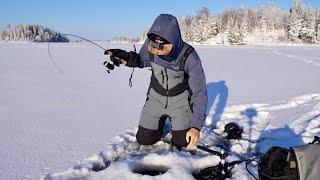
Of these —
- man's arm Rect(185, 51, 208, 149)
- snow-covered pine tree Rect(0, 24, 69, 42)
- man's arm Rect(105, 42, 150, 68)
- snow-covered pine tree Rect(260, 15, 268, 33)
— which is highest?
man's arm Rect(105, 42, 150, 68)

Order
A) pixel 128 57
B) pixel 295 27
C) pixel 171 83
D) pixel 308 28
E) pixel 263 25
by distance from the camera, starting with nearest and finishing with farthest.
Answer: pixel 171 83
pixel 128 57
pixel 295 27
pixel 308 28
pixel 263 25

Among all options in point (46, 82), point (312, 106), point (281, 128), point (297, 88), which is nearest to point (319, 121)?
point (281, 128)

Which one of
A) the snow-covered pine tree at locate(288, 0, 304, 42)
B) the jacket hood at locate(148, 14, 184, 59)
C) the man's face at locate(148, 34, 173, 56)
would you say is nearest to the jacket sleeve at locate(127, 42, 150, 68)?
the man's face at locate(148, 34, 173, 56)

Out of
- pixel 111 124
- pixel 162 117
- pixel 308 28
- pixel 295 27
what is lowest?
pixel 308 28

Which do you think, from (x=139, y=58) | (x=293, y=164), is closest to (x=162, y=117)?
(x=139, y=58)

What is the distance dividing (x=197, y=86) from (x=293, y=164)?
5.04 ft

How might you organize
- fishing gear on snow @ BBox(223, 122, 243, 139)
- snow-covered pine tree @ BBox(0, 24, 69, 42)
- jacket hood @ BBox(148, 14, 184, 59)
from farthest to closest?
snow-covered pine tree @ BBox(0, 24, 69, 42) → fishing gear on snow @ BBox(223, 122, 243, 139) → jacket hood @ BBox(148, 14, 184, 59)

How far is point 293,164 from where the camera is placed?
2.96 meters

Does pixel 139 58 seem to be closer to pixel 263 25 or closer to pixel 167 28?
pixel 167 28

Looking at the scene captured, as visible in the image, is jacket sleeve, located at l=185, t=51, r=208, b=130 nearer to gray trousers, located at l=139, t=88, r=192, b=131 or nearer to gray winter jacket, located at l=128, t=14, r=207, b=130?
gray winter jacket, located at l=128, t=14, r=207, b=130

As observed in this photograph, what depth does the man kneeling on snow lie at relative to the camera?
4078 millimetres

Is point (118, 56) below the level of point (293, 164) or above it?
above

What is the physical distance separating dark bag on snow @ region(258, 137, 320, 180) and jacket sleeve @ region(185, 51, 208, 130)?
44.9 inches

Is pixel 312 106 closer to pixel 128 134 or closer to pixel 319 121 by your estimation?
pixel 319 121
